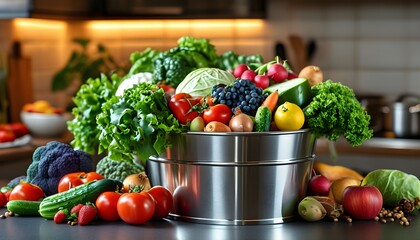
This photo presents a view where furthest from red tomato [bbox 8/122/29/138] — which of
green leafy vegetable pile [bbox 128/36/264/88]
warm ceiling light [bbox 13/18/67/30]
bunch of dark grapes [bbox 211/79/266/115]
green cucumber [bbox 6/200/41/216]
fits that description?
bunch of dark grapes [bbox 211/79/266/115]

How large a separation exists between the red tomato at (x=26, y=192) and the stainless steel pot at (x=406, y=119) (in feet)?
7.68

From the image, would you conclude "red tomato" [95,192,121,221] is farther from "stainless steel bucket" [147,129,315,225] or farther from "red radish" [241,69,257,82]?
"red radish" [241,69,257,82]

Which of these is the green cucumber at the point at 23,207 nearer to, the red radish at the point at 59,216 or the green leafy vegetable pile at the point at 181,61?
the red radish at the point at 59,216

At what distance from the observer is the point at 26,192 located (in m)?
1.99

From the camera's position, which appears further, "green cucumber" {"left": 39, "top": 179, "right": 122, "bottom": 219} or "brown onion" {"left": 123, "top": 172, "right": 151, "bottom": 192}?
"brown onion" {"left": 123, "top": 172, "right": 151, "bottom": 192}

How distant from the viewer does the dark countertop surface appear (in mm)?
1713

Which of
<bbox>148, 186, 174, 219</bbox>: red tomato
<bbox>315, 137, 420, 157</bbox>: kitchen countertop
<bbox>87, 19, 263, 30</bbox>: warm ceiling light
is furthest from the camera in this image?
<bbox>87, 19, 263, 30</bbox>: warm ceiling light

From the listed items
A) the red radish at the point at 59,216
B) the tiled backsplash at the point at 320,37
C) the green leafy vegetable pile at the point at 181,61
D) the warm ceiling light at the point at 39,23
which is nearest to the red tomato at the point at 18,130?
the tiled backsplash at the point at 320,37

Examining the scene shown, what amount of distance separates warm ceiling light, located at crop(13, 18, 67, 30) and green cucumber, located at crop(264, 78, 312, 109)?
2853mm

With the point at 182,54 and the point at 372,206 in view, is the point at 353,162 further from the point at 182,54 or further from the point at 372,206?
the point at 372,206

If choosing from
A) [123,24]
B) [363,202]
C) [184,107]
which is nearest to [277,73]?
[184,107]

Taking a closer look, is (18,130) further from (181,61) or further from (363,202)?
(363,202)

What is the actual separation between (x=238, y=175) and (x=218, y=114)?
0.15 metres

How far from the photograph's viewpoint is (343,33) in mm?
4535
